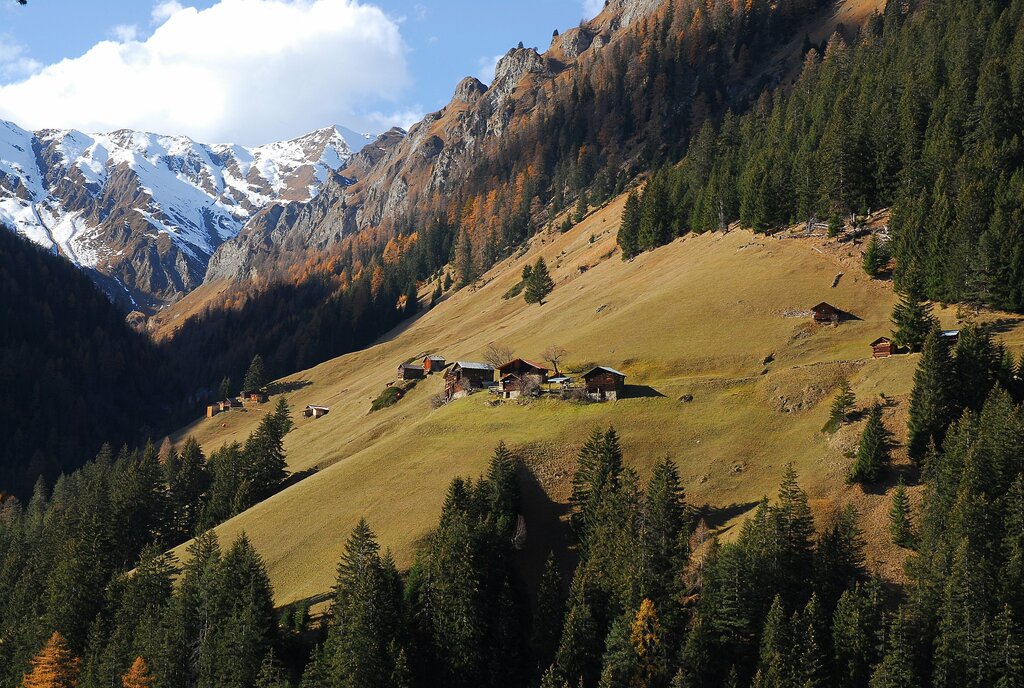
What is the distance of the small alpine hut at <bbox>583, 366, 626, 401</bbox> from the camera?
84375 mm

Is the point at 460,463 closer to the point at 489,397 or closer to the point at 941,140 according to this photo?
the point at 489,397

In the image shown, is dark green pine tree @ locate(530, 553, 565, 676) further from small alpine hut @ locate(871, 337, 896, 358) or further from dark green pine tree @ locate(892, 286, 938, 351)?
dark green pine tree @ locate(892, 286, 938, 351)

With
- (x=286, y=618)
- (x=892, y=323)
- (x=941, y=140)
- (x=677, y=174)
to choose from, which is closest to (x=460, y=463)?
(x=286, y=618)

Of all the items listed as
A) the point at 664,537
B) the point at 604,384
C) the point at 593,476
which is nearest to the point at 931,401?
the point at 664,537

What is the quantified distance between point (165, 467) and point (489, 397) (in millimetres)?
47557

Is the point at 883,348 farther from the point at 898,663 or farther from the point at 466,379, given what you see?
the point at 466,379

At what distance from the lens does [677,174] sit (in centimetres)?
16338

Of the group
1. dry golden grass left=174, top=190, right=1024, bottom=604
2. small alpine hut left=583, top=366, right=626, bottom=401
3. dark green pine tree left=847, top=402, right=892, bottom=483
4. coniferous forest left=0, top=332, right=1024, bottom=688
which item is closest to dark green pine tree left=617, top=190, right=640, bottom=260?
dry golden grass left=174, top=190, right=1024, bottom=604

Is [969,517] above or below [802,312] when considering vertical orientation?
below

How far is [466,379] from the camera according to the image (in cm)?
9788

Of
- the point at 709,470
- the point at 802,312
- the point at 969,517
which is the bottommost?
the point at 969,517

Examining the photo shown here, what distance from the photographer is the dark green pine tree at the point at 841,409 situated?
70238mm

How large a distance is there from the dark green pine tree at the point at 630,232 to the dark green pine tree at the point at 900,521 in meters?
89.8

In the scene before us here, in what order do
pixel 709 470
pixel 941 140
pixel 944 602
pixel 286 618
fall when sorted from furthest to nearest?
1. pixel 941 140
2. pixel 709 470
3. pixel 286 618
4. pixel 944 602
